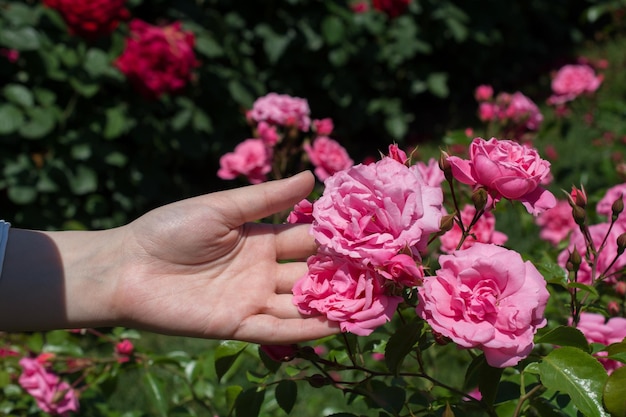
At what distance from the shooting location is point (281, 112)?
7.36 feet

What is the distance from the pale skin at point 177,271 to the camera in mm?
1447

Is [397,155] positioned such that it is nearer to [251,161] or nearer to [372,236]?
[372,236]

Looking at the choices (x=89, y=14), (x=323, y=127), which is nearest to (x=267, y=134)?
(x=323, y=127)

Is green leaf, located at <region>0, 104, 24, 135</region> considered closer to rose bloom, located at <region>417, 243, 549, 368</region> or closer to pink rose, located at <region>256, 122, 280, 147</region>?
pink rose, located at <region>256, 122, 280, 147</region>

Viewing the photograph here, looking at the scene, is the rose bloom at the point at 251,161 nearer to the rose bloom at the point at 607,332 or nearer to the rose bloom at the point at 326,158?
the rose bloom at the point at 326,158

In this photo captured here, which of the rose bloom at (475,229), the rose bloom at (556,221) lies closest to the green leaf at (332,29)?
the rose bloom at (556,221)

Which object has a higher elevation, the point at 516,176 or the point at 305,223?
the point at 516,176

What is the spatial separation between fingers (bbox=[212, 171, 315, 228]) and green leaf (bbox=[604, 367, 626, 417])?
0.67 m

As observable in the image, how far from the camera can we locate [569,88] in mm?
3502

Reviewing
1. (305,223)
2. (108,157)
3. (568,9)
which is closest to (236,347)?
(305,223)

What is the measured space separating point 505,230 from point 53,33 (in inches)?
94.3

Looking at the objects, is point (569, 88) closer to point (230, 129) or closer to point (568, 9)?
point (230, 129)

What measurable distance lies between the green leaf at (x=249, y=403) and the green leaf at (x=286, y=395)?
0.04 meters

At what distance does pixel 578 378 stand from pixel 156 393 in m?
1.20
